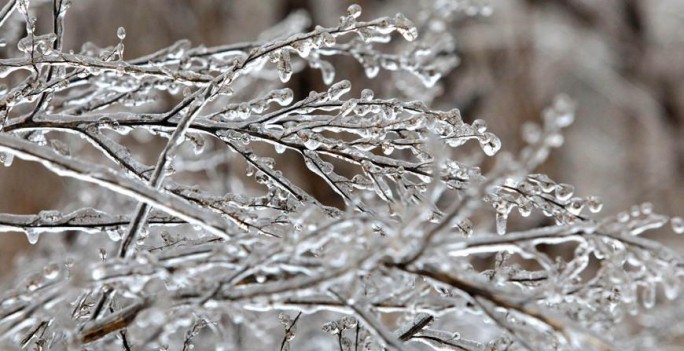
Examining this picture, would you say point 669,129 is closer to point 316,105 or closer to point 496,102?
point 496,102

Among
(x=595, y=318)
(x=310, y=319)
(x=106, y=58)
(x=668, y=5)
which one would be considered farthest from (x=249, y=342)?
(x=668, y=5)

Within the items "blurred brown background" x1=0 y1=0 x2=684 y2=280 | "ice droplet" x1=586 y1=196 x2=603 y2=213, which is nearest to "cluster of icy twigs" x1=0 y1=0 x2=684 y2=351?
"ice droplet" x1=586 y1=196 x2=603 y2=213

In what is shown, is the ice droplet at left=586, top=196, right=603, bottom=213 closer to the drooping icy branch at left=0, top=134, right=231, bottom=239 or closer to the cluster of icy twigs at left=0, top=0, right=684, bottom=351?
the cluster of icy twigs at left=0, top=0, right=684, bottom=351

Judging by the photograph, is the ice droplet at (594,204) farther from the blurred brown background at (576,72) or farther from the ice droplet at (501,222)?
the blurred brown background at (576,72)

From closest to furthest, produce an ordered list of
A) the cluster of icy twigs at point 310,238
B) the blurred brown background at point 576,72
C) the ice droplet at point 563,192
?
1. the cluster of icy twigs at point 310,238
2. the ice droplet at point 563,192
3. the blurred brown background at point 576,72

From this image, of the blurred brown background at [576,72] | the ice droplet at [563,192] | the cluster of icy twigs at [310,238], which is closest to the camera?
the cluster of icy twigs at [310,238]

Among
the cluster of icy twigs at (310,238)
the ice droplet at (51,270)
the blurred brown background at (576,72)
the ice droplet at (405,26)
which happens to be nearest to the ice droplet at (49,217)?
the cluster of icy twigs at (310,238)

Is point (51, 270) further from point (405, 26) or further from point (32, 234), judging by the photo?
point (405, 26)

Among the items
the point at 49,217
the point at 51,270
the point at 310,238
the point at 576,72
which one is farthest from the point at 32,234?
the point at 576,72
